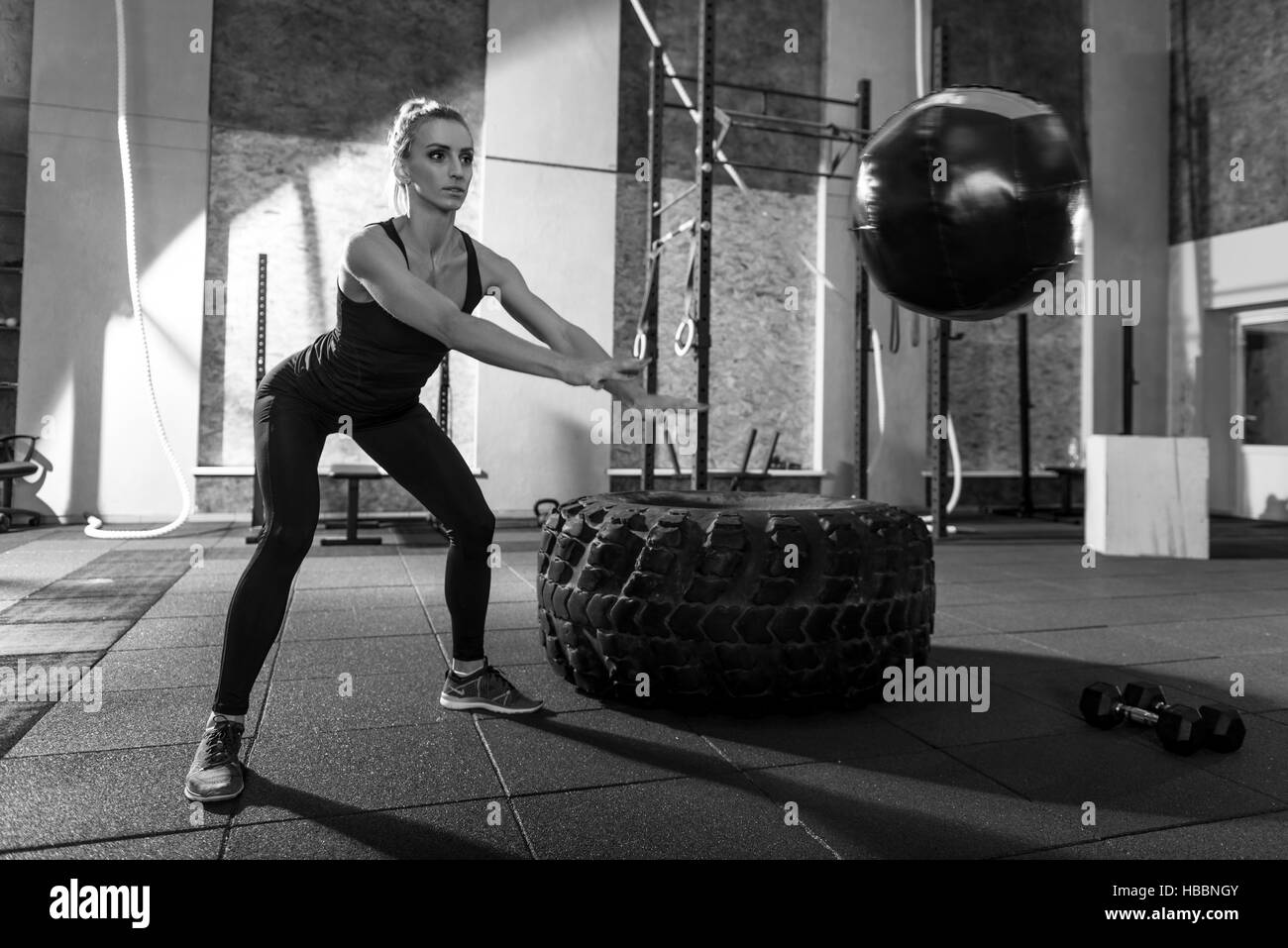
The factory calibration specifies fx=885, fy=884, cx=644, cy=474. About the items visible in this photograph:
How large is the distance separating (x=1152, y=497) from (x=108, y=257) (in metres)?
6.57

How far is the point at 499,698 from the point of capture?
2.03 metres

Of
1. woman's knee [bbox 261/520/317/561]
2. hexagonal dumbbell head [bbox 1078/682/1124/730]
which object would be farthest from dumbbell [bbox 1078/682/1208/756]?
woman's knee [bbox 261/520/317/561]

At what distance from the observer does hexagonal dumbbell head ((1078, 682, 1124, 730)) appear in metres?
1.93

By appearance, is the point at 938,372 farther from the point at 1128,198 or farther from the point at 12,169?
the point at 12,169

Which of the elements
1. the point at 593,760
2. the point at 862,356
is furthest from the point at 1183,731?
the point at 862,356

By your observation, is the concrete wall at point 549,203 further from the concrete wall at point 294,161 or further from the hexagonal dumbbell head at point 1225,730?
the hexagonal dumbbell head at point 1225,730

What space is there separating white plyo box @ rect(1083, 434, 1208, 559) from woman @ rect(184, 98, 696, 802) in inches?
168

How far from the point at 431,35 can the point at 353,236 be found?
218 inches

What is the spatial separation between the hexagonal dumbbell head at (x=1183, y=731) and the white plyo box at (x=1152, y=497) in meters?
3.61

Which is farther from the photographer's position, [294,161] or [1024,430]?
[1024,430]

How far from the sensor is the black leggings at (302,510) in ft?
5.62

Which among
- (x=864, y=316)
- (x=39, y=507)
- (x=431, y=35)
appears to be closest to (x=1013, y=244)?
(x=864, y=316)

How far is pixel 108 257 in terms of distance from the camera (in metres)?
5.70

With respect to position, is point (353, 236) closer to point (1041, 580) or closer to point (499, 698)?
point (499, 698)
